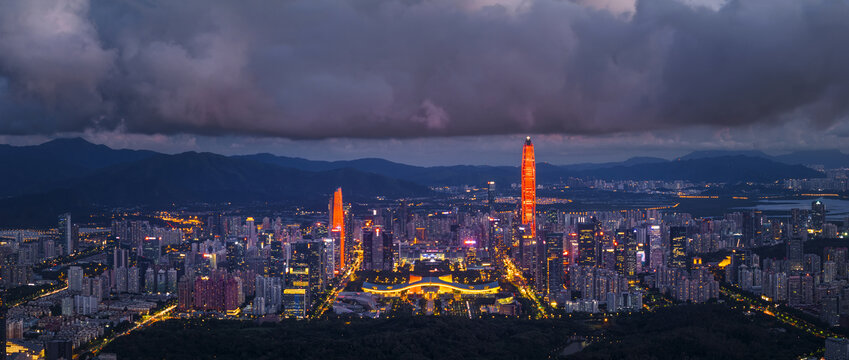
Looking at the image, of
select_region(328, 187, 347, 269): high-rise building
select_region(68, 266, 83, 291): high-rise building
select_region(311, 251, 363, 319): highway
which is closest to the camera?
select_region(311, 251, 363, 319): highway

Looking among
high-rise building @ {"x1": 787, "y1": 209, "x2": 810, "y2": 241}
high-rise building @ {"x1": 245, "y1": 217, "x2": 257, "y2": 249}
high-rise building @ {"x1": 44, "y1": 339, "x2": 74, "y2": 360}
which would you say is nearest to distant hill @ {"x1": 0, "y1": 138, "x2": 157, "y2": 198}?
high-rise building @ {"x1": 245, "y1": 217, "x2": 257, "y2": 249}

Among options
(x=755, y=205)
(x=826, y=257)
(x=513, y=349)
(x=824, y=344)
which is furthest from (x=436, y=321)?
(x=755, y=205)

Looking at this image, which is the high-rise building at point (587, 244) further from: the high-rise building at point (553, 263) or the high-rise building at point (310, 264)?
the high-rise building at point (310, 264)

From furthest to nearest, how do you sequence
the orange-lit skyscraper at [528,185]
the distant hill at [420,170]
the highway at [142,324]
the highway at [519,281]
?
1. the distant hill at [420,170]
2. the orange-lit skyscraper at [528,185]
3. the highway at [519,281]
4. the highway at [142,324]

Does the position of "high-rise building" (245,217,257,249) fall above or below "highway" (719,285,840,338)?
above

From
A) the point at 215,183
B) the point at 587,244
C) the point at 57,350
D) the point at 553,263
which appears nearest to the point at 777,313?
the point at 553,263

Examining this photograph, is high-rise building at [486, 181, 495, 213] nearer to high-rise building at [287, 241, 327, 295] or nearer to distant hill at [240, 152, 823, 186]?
distant hill at [240, 152, 823, 186]

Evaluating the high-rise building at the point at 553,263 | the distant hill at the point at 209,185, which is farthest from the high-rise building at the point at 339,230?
the distant hill at the point at 209,185
